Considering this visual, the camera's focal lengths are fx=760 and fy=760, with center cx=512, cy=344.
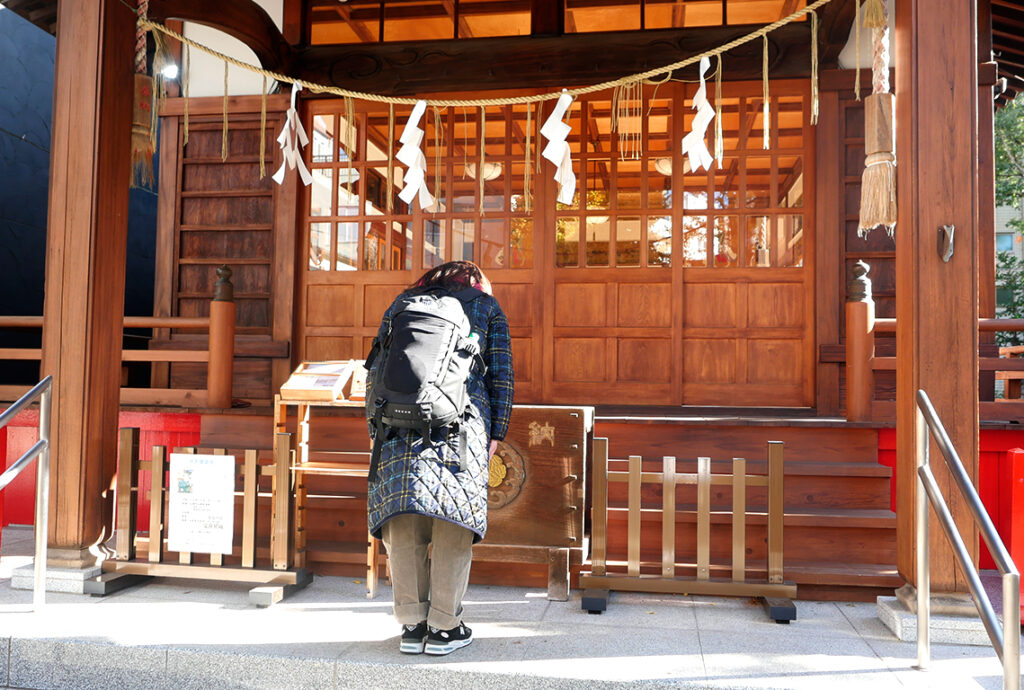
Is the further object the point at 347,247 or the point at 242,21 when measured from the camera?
the point at 347,247

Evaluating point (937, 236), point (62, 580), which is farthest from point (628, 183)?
point (62, 580)

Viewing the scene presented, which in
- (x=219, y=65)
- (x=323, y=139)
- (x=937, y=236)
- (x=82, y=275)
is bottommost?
(x=82, y=275)

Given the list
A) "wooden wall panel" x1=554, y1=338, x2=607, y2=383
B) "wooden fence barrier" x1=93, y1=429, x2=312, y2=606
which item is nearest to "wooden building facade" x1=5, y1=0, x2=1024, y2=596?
"wooden wall panel" x1=554, y1=338, x2=607, y2=383

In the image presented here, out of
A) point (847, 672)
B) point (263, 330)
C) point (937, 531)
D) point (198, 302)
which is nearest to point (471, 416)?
point (847, 672)

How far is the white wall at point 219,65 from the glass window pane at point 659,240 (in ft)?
11.9

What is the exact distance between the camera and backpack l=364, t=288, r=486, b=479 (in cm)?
295

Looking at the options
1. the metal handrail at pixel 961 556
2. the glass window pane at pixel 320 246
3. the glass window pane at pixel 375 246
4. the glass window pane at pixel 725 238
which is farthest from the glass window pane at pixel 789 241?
the glass window pane at pixel 320 246

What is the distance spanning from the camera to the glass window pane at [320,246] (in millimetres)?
6906

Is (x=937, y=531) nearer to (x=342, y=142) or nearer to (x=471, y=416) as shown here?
(x=471, y=416)

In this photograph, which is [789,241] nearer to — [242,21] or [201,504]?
[242,21]

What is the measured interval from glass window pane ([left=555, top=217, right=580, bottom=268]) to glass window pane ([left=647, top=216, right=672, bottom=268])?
62cm

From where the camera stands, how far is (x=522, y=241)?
671 centimetres

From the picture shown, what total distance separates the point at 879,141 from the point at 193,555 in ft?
14.1

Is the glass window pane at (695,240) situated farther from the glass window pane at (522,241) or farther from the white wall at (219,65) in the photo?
the white wall at (219,65)
